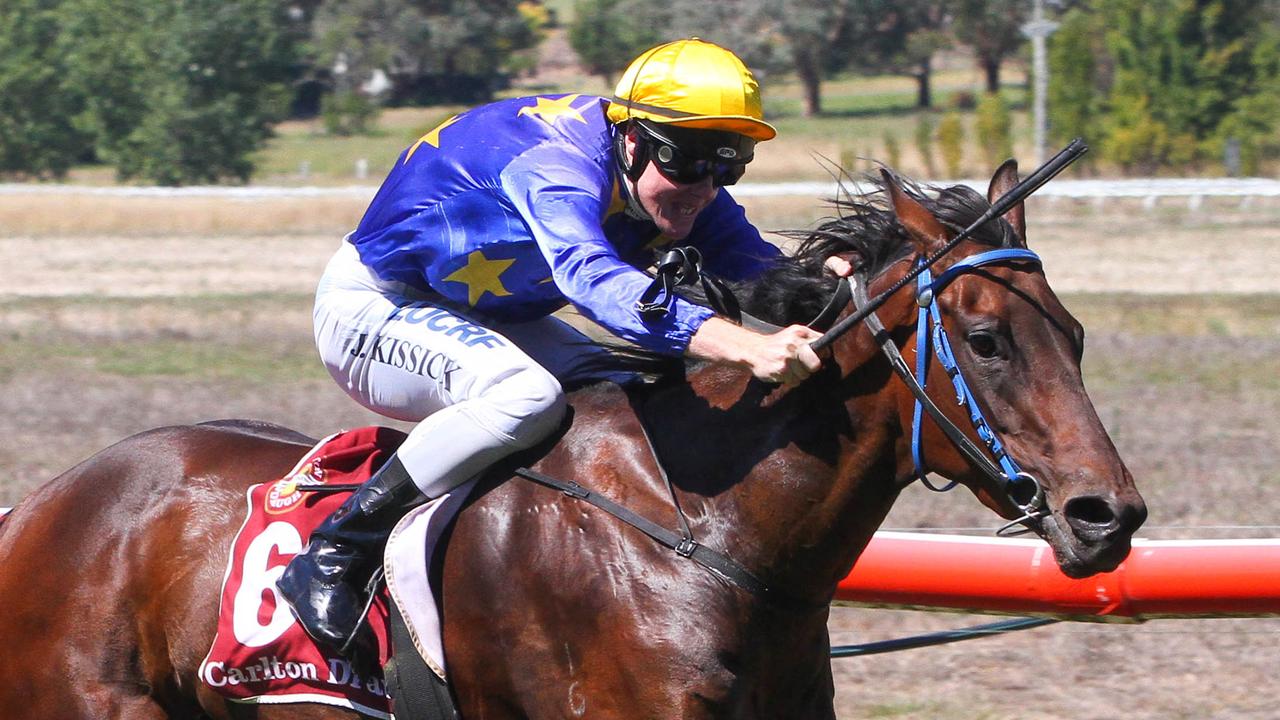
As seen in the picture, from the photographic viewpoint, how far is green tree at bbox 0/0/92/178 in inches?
2071

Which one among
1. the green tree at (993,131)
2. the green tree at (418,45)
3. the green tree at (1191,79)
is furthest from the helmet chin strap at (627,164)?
the green tree at (418,45)

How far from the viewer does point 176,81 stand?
50.2 meters

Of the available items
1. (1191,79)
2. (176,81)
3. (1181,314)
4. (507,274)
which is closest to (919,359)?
(507,274)

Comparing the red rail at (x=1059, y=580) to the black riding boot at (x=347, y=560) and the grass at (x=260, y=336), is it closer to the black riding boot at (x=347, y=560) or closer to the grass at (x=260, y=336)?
the black riding boot at (x=347, y=560)

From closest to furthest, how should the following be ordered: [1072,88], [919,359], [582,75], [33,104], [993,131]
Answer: [919,359] → [993,131] → [1072,88] → [33,104] → [582,75]

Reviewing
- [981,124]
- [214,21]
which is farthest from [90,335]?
[214,21]

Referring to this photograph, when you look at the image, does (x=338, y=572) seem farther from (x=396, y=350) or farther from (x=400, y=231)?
(x=400, y=231)

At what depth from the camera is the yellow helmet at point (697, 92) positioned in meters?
3.48

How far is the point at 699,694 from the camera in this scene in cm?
323

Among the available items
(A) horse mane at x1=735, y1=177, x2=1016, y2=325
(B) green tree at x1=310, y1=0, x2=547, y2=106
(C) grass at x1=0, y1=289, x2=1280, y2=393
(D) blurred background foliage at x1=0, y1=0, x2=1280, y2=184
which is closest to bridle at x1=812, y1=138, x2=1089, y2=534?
(A) horse mane at x1=735, y1=177, x2=1016, y2=325

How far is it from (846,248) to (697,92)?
1.53 ft

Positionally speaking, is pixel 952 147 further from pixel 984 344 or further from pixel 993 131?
pixel 984 344

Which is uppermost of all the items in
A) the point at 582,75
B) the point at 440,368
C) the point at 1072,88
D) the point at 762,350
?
the point at 762,350

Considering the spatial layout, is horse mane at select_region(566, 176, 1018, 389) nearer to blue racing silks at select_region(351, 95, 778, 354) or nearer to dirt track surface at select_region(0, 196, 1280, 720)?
blue racing silks at select_region(351, 95, 778, 354)
